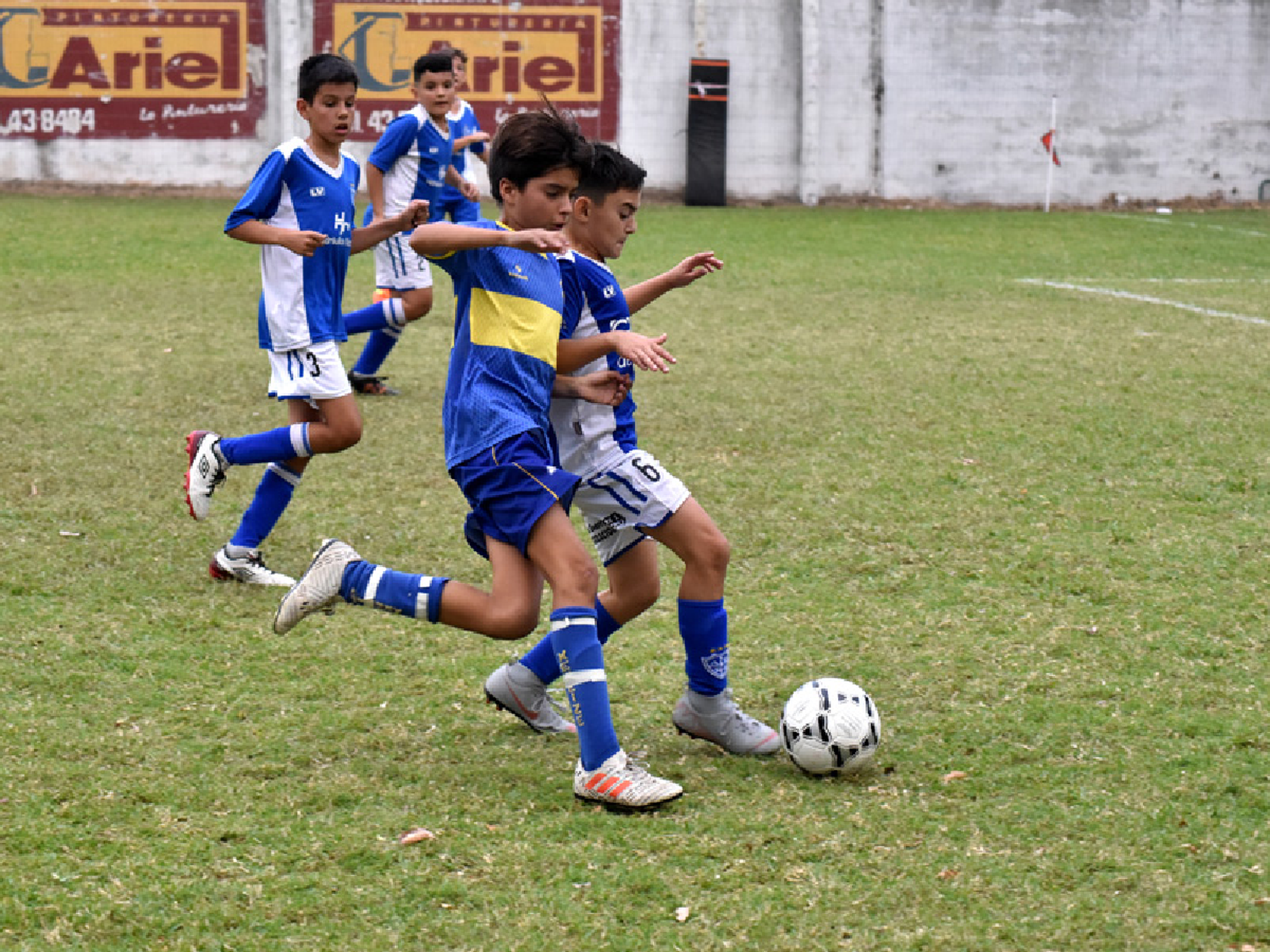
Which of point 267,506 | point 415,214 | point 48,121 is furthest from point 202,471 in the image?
point 48,121

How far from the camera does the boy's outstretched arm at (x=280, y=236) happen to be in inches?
208

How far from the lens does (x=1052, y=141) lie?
2141cm

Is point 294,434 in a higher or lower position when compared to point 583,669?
higher

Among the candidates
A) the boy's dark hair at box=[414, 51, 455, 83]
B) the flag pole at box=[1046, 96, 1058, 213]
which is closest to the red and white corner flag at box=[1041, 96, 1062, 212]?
the flag pole at box=[1046, 96, 1058, 213]

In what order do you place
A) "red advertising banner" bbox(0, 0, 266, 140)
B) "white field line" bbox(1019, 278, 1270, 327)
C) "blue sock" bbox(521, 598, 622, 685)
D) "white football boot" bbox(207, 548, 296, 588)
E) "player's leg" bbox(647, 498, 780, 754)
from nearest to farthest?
1. "player's leg" bbox(647, 498, 780, 754)
2. "blue sock" bbox(521, 598, 622, 685)
3. "white football boot" bbox(207, 548, 296, 588)
4. "white field line" bbox(1019, 278, 1270, 327)
5. "red advertising banner" bbox(0, 0, 266, 140)

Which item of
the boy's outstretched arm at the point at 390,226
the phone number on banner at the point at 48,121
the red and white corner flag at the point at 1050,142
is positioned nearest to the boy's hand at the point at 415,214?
the boy's outstretched arm at the point at 390,226

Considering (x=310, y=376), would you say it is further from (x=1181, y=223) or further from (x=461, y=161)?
(x=1181, y=223)

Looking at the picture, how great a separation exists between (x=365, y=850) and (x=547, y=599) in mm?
1905

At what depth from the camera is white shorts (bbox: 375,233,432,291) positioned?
8688 millimetres

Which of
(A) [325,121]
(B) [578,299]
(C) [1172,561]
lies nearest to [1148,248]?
(C) [1172,561]

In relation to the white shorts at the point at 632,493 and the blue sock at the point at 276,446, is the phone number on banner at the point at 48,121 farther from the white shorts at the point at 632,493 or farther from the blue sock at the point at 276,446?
the white shorts at the point at 632,493

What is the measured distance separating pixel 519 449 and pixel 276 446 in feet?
6.79

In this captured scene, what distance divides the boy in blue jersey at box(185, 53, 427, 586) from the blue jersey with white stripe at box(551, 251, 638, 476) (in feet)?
5.18

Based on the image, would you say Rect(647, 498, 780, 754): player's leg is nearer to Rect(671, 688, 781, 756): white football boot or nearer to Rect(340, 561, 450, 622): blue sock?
Rect(671, 688, 781, 756): white football boot
